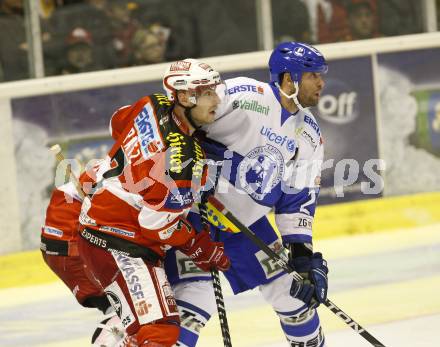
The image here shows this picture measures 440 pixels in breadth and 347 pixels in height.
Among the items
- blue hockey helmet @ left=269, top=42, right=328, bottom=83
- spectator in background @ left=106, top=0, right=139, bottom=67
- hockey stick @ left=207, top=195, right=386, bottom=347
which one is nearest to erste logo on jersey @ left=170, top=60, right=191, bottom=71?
blue hockey helmet @ left=269, top=42, right=328, bottom=83

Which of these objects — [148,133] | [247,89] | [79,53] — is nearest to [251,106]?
[247,89]

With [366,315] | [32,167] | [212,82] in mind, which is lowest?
[366,315]

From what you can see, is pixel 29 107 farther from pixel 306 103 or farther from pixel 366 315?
pixel 306 103

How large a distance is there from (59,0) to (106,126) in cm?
98

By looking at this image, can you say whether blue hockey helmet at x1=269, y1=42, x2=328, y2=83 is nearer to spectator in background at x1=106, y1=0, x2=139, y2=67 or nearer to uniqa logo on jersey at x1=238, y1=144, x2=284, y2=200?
uniqa logo on jersey at x1=238, y1=144, x2=284, y2=200

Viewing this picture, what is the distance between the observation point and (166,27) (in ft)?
29.4

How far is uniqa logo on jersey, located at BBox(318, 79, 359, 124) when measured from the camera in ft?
29.5

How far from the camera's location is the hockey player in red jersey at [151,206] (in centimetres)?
466

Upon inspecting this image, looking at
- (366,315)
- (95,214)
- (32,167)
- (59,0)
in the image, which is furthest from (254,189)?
(59,0)

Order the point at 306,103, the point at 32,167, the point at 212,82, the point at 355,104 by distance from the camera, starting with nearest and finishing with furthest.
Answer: the point at 212,82
the point at 306,103
the point at 32,167
the point at 355,104

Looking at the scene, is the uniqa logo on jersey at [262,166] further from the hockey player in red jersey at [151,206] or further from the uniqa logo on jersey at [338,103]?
the uniqa logo on jersey at [338,103]

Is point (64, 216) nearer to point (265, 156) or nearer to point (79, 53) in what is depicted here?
point (265, 156)

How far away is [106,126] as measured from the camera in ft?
27.3

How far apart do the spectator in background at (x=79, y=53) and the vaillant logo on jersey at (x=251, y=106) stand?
358cm
